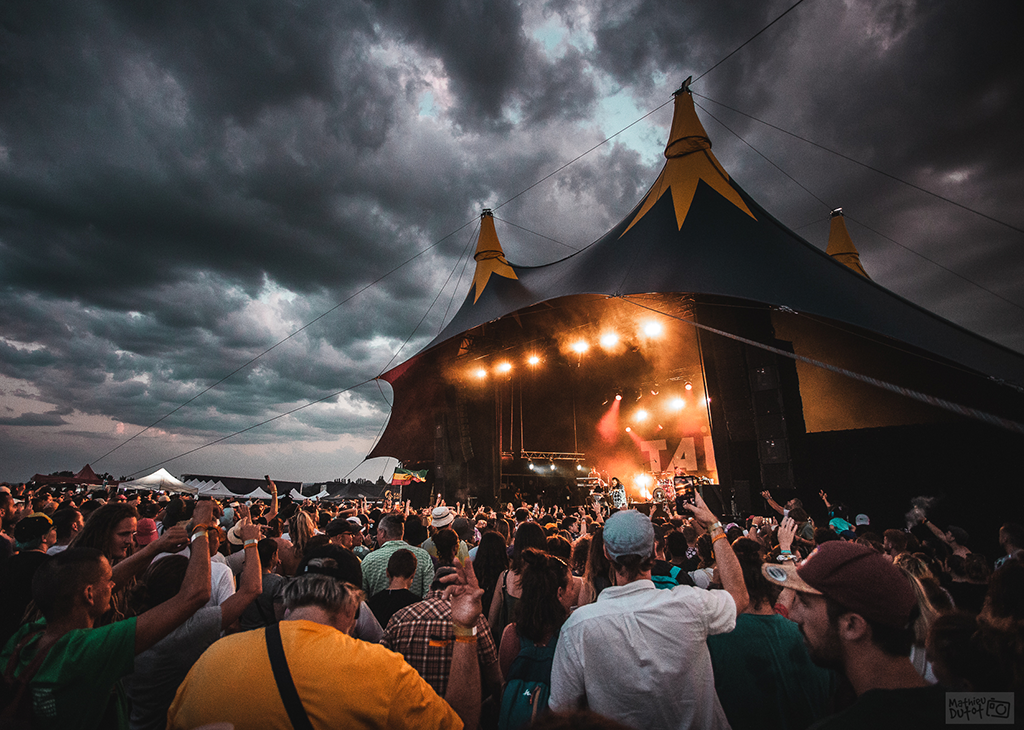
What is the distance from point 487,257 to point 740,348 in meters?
7.36

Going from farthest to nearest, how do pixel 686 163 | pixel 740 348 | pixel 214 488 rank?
1. pixel 214 488
2. pixel 740 348
3. pixel 686 163

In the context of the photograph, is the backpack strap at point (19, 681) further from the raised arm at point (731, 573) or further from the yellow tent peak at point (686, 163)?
the yellow tent peak at point (686, 163)

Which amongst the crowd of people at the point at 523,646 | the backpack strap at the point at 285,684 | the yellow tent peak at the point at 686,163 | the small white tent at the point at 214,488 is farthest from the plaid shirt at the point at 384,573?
the small white tent at the point at 214,488

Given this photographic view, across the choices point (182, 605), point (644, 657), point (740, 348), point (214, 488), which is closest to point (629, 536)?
point (644, 657)

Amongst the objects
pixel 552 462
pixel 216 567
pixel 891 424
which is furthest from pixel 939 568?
pixel 552 462

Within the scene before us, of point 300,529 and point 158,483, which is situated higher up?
point 300,529

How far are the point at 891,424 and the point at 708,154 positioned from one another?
6327 mm

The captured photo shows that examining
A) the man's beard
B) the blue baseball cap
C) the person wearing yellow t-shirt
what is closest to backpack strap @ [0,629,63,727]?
→ the person wearing yellow t-shirt

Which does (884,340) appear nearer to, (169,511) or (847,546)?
(847,546)

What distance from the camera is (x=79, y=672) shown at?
1344 mm

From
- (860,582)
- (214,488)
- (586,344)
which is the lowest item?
(214,488)

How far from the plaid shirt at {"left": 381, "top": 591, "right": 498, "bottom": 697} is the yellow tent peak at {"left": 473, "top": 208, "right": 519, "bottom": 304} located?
10718mm

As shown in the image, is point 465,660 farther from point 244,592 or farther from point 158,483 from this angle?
point 158,483

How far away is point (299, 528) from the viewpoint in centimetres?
363
